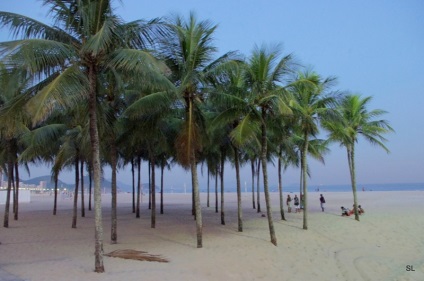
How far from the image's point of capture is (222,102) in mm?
13844

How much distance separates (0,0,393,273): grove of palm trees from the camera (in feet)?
30.3

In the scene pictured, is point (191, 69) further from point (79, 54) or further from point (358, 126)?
point (358, 126)

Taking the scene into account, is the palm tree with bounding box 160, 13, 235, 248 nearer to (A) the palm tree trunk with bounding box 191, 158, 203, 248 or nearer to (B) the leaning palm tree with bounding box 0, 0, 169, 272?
(A) the palm tree trunk with bounding box 191, 158, 203, 248

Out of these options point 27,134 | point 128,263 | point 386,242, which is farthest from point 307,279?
point 27,134

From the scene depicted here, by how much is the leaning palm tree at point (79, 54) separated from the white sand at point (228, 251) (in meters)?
1.51

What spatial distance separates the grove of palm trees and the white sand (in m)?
0.88

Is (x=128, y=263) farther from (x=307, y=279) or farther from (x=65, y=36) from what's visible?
(x=65, y=36)

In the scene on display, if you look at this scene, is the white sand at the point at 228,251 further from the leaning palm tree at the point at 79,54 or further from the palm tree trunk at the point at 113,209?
the leaning palm tree at the point at 79,54

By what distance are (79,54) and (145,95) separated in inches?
191

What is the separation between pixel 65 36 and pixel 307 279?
9.10 metres

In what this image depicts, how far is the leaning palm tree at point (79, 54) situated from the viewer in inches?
336

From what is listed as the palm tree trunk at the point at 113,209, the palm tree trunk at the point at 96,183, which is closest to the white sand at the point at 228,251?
the palm tree trunk at the point at 113,209

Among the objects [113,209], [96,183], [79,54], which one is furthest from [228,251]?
[79,54]

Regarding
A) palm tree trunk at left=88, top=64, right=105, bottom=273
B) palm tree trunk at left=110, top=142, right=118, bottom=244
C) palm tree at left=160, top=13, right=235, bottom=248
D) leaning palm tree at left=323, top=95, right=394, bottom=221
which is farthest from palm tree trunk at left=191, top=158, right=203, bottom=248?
leaning palm tree at left=323, top=95, right=394, bottom=221
